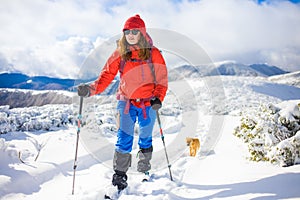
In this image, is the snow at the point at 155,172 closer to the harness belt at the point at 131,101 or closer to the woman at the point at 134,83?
the woman at the point at 134,83

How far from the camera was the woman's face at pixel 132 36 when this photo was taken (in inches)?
133

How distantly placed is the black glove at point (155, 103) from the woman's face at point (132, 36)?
996 millimetres

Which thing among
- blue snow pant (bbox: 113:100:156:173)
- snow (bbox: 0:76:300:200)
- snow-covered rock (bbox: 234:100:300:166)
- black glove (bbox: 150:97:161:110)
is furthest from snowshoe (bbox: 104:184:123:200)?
snow-covered rock (bbox: 234:100:300:166)

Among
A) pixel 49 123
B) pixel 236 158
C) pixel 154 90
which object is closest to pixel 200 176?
pixel 236 158

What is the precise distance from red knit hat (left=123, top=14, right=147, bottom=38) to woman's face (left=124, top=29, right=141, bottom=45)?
0.06 metres

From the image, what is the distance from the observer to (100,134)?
7.28 meters

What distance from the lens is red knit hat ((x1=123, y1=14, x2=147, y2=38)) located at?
10.9ft

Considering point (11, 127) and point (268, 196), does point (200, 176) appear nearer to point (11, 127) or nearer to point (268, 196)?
point (268, 196)

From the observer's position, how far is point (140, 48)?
338 centimetres

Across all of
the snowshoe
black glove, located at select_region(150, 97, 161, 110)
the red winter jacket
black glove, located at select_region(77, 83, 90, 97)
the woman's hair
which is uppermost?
the woman's hair

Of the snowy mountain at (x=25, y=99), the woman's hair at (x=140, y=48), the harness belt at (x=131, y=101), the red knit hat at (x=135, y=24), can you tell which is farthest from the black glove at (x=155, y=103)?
the snowy mountain at (x=25, y=99)

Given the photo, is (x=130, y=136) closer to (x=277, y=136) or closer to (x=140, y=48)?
(x=140, y=48)

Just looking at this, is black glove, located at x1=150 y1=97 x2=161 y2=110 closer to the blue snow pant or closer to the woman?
the woman

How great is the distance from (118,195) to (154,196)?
0.54m
